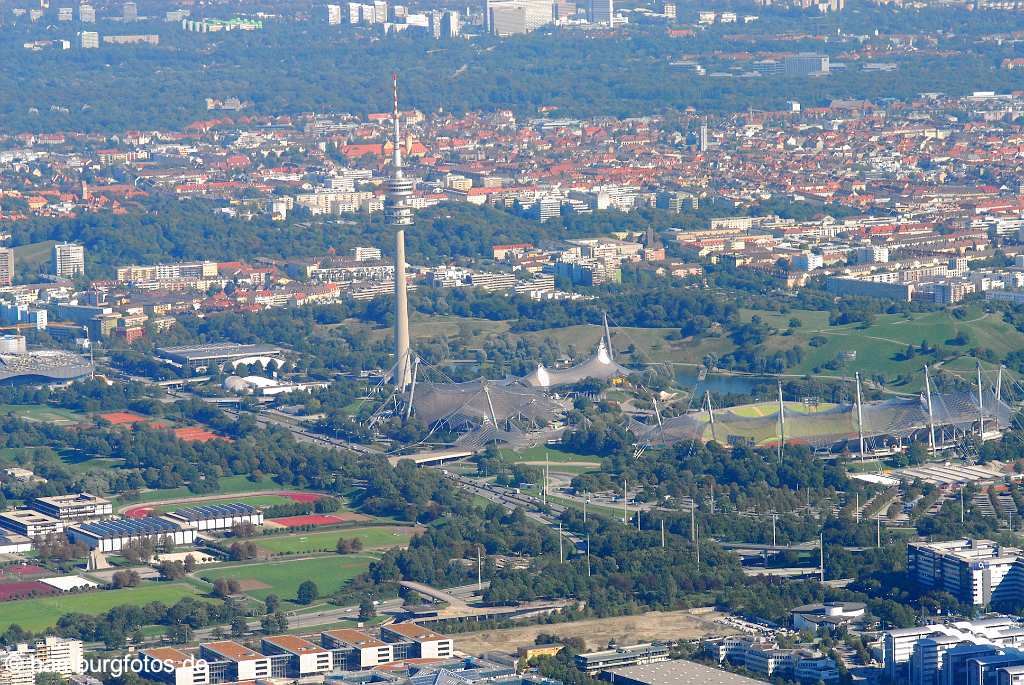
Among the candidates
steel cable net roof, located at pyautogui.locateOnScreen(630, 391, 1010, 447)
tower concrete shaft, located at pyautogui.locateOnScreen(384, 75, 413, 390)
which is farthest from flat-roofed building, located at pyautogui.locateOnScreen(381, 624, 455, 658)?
tower concrete shaft, located at pyautogui.locateOnScreen(384, 75, 413, 390)

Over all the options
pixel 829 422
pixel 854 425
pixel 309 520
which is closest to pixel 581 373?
pixel 829 422

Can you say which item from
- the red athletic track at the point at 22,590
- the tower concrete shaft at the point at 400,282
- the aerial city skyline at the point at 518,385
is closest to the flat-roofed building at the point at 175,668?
the aerial city skyline at the point at 518,385

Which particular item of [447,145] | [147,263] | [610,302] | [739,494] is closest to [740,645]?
[739,494]

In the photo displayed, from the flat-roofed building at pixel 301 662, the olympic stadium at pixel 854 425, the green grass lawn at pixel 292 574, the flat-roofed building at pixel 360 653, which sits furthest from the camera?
the olympic stadium at pixel 854 425

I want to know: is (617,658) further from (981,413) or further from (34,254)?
(34,254)

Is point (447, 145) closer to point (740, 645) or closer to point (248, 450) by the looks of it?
point (248, 450)

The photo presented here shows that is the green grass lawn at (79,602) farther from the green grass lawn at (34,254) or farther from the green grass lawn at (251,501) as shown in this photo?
the green grass lawn at (34,254)

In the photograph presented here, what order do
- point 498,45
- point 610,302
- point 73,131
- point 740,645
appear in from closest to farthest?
point 740,645, point 610,302, point 73,131, point 498,45
